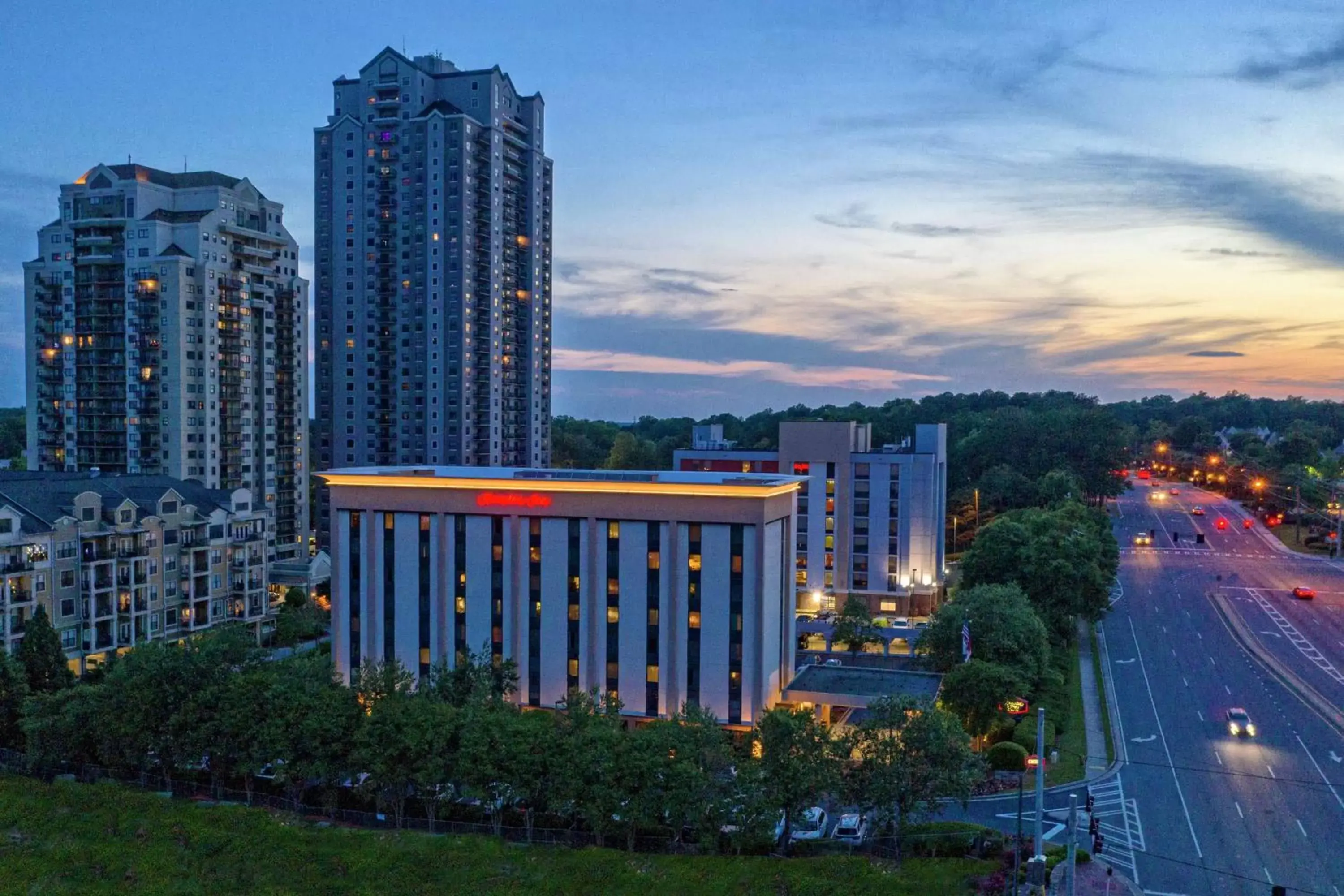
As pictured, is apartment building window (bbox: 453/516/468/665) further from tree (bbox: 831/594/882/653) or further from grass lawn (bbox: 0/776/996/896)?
tree (bbox: 831/594/882/653)

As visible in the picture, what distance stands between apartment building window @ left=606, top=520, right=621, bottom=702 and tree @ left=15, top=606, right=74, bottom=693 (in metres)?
31.5

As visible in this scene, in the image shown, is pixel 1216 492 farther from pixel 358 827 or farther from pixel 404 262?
pixel 358 827

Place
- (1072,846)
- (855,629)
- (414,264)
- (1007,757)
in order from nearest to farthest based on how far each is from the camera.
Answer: (1072,846) < (1007,757) < (855,629) < (414,264)

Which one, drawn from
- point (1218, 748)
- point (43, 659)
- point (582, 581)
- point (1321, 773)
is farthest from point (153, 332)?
point (1321, 773)

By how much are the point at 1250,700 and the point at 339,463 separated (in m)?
98.4

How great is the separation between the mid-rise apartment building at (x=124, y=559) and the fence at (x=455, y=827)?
16065 millimetres

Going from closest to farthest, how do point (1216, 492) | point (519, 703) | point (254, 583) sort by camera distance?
point (519, 703)
point (254, 583)
point (1216, 492)

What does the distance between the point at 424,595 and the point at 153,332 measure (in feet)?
183

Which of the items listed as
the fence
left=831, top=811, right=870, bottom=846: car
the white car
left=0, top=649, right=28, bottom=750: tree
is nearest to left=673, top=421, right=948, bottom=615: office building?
the white car

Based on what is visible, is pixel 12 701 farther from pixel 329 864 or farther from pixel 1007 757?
pixel 1007 757

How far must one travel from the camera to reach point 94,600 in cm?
7138

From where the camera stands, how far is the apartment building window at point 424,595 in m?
62.5

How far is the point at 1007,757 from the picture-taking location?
2090 inches

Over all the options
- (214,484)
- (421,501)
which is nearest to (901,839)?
(421,501)
